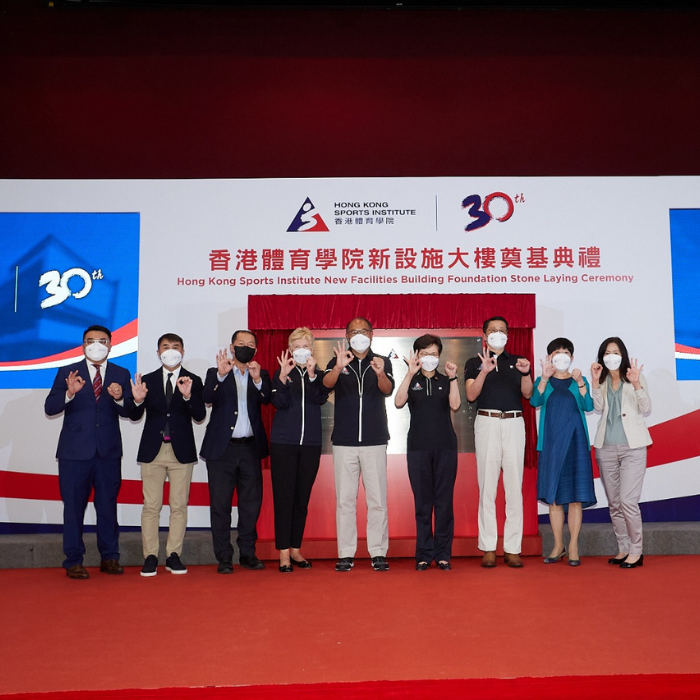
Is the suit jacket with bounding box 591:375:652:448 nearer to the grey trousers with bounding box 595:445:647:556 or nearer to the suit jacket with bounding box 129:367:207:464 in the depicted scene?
the grey trousers with bounding box 595:445:647:556

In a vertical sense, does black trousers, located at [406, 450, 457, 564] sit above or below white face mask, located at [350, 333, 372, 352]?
below

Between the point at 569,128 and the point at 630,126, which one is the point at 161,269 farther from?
the point at 630,126

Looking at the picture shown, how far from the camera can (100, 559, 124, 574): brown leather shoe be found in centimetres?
414

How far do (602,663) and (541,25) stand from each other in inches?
180

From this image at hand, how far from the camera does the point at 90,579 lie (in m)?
4.00

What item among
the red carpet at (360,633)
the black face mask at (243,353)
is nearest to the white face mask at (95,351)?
the black face mask at (243,353)

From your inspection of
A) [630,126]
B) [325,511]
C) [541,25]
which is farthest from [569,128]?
[325,511]

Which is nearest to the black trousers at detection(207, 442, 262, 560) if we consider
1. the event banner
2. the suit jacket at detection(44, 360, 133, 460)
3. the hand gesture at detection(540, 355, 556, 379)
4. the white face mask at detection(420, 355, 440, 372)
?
the suit jacket at detection(44, 360, 133, 460)

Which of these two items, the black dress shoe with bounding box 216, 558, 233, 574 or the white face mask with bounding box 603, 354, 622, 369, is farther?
the white face mask with bounding box 603, 354, 622, 369

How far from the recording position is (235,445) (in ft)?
13.6

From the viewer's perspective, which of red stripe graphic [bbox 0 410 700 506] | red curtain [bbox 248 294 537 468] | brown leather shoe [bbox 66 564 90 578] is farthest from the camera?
red stripe graphic [bbox 0 410 700 506]

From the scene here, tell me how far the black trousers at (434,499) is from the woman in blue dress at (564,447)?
1.84 feet

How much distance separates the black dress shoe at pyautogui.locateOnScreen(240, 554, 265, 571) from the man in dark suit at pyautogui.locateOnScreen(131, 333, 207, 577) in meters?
0.33

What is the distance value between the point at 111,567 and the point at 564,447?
8.68 ft
